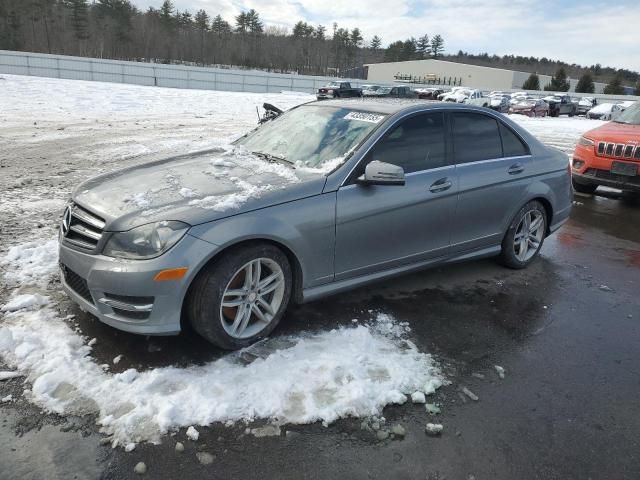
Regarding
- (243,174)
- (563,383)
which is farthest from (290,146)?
(563,383)

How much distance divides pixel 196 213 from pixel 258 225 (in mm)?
395

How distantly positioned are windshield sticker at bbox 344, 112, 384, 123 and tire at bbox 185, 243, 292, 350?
147 cm

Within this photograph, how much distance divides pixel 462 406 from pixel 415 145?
2.17m

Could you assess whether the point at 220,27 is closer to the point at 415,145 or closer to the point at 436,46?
the point at 436,46

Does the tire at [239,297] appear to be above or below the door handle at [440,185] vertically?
below

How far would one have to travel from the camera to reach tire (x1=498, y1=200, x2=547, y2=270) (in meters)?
5.09

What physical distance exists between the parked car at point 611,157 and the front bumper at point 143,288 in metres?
7.65

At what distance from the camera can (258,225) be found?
322 centimetres

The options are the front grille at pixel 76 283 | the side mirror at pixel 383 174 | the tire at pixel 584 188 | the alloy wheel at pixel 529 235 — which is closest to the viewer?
the front grille at pixel 76 283

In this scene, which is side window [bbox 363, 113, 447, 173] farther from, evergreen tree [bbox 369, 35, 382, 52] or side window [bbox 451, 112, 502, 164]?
evergreen tree [bbox 369, 35, 382, 52]

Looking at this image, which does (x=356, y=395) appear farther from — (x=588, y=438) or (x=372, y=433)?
(x=588, y=438)

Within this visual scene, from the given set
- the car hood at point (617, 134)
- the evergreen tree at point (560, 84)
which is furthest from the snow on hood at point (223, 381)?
the evergreen tree at point (560, 84)

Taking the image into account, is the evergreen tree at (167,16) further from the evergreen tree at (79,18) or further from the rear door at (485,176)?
the rear door at (485,176)

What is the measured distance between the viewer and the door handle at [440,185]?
4.20m
